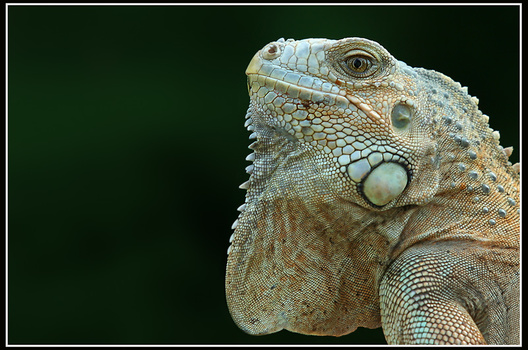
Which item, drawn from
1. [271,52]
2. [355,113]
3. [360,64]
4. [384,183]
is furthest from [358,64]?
[384,183]

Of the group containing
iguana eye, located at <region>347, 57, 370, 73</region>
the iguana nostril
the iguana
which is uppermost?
the iguana nostril

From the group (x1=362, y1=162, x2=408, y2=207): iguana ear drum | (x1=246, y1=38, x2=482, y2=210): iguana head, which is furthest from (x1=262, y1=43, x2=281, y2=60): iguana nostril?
(x1=362, y1=162, x2=408, y2=207): iguana ear drum

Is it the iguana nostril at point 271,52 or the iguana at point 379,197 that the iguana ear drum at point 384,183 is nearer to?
the iguana at point 379,197

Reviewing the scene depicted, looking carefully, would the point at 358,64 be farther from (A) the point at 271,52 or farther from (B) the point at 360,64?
(A) the point at 271,52

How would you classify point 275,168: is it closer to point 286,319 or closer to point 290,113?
point 290,113

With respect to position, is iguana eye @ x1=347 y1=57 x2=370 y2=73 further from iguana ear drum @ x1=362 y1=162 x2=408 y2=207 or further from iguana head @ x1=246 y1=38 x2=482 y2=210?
iguana ear drum @ x1=362 y1=162 x2=408 y2=207
